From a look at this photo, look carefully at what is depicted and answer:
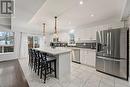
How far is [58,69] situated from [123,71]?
2359mm

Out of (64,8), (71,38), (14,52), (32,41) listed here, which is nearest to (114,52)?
(64,8)

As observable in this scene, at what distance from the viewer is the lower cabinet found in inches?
177

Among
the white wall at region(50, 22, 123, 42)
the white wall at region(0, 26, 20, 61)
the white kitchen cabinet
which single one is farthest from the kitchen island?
the white wall at region(0, 26, 20, 61)

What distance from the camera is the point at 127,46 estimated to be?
3.10 m

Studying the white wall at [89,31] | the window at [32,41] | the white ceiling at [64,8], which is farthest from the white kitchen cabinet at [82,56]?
the window at [32,41]

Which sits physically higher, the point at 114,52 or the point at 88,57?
the point at 114,52

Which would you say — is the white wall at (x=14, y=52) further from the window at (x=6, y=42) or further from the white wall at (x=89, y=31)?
the white wall at (x=89, y=31)

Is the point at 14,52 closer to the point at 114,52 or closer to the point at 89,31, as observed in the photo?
the point at 89,31

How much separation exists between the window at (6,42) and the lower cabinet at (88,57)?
5.47 meters

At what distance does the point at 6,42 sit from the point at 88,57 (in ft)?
19.9

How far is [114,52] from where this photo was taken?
333cm

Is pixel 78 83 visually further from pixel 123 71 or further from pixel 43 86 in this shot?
pixel 123 71

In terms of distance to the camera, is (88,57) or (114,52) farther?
(88,57)

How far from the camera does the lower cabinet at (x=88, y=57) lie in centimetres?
449
